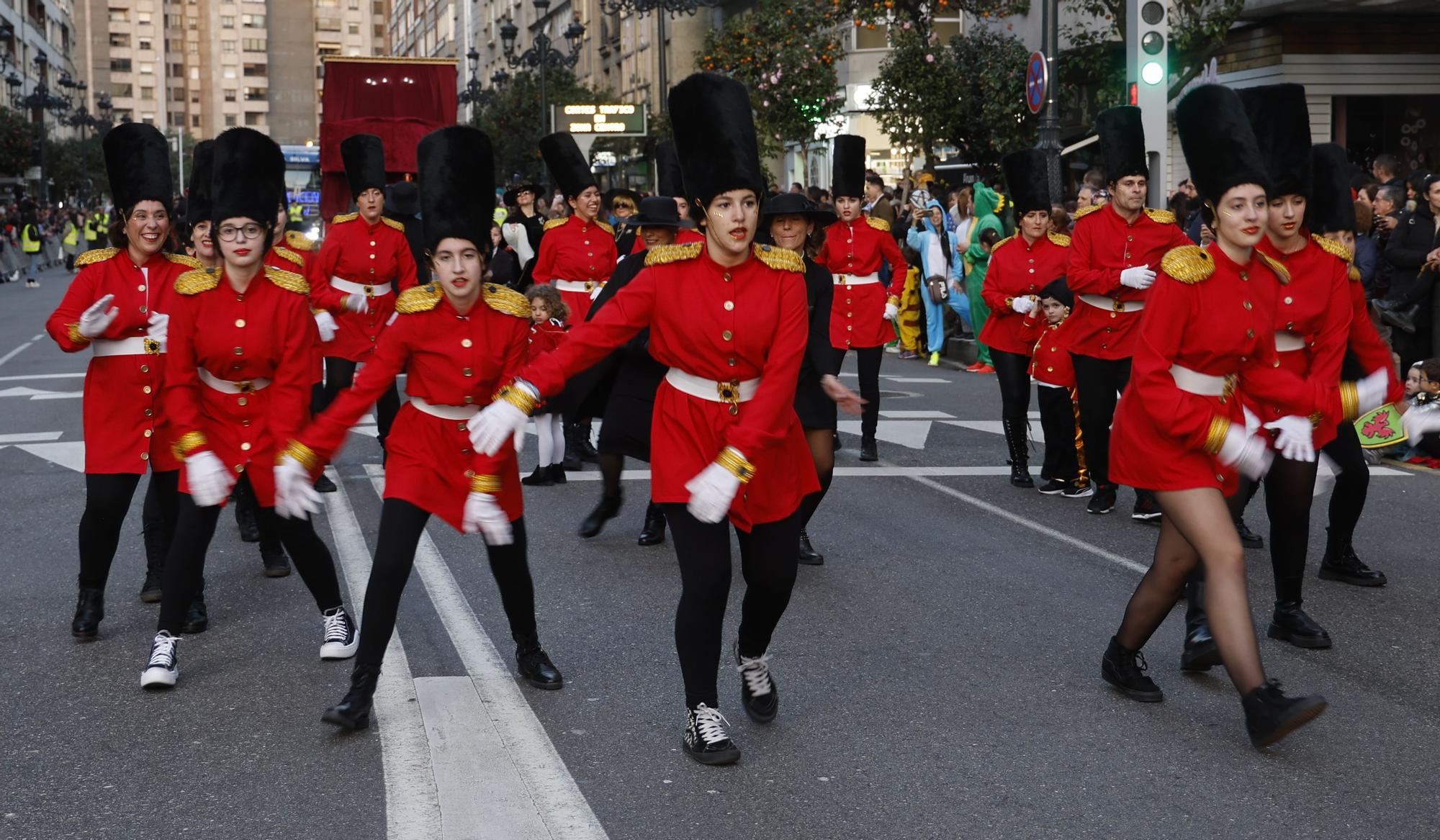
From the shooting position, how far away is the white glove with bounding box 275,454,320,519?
5508 mm

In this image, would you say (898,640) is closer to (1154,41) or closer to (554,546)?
Answer: (554,546)

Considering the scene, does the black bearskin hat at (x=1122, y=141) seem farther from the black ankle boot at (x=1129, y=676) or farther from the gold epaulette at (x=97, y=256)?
the gold epaulette at (x=97, y=256)

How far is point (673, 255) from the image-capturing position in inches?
207

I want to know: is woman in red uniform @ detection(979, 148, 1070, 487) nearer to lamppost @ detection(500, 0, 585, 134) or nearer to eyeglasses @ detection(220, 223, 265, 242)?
eyeglasses @ detection(220, 223, 265, 242)

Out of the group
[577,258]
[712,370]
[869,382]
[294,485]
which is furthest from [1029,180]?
[294,485]

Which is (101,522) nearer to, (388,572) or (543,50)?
(388,572)

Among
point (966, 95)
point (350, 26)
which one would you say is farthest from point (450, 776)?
point (350, 26)

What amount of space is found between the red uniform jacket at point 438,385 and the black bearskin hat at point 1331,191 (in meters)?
3.64

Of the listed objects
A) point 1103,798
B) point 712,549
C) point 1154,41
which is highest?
point 1154,41

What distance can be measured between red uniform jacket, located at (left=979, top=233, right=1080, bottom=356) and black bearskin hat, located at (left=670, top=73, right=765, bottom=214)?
551cm

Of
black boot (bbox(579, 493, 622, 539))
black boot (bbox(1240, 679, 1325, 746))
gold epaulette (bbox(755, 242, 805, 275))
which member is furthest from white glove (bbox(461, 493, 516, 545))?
black boot (bbox(579, 493, 622, 539))

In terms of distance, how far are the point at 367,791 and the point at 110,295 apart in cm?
276

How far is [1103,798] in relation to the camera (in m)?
4.91

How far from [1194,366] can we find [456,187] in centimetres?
249
